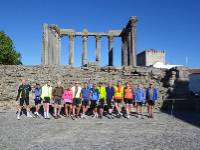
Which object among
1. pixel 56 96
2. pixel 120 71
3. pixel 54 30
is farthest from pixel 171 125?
pixel 54 30

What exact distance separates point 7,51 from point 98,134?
1758 inches

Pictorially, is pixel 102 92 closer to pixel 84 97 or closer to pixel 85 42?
pixel 84 97

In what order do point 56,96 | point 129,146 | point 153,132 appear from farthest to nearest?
point 56,96 < point 153,132 < point 129,146

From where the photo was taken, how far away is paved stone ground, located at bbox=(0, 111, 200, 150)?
10.1 metres

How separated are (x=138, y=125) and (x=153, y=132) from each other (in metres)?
2.02

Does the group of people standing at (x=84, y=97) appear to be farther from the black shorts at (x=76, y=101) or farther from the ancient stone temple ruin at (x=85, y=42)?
the ancient stone temple ruin at (x=85, y=42)

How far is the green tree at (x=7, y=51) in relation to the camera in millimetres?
54188

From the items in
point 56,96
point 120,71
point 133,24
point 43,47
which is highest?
point 133,24

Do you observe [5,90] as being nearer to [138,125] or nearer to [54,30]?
[138,125]

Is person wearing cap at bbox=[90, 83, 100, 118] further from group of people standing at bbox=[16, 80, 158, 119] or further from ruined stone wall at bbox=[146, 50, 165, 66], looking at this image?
ruined stone wall at bbox=[146, 50, 165, 66]

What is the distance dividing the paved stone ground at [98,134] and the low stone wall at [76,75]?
19.7 feet

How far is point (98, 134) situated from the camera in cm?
1222

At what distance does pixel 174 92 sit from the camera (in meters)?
22.3

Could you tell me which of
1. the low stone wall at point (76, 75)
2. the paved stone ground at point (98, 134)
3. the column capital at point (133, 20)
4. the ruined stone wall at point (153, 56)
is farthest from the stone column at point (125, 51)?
the ruined stone wall at point (153, 56)
